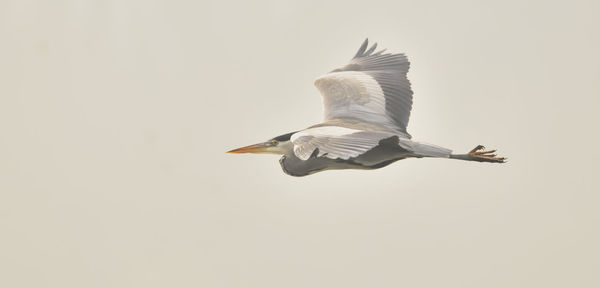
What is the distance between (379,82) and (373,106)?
42cm

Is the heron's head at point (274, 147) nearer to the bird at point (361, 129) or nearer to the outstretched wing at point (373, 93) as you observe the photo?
the bird at point (361, 129)

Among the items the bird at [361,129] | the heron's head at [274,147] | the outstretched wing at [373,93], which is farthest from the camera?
the outstretched wing at [373,93]

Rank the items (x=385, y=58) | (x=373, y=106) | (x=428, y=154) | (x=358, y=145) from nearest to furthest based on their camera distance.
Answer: (x=358, y=145) < (x=428, y=154) < (x=373, y=106) < (x=385, y=58)

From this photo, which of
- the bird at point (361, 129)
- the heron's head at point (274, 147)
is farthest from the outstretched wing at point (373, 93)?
the heron's head at point (274, 147)

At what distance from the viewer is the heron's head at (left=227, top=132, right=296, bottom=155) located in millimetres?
6383

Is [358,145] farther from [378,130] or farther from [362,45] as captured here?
[362,45]

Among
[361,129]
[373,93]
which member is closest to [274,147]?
[361,129]

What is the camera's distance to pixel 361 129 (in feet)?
20.2

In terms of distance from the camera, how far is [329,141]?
207 inches

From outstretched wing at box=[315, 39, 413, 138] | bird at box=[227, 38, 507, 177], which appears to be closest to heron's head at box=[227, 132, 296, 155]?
bird at box=[227, 38, 507, 177]

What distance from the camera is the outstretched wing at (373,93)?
6875mm

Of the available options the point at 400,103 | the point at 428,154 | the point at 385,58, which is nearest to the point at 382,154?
the point at 428,154

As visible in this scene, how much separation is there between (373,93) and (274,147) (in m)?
1.07

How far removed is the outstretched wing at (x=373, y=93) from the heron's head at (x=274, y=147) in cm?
58
